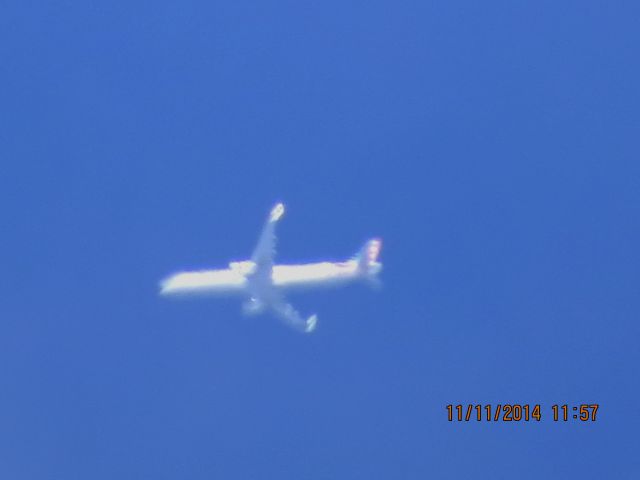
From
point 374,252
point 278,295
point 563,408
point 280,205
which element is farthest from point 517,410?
point 280,205

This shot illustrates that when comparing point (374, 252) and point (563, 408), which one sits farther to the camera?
point (563, 408)

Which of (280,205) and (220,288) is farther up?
(280,205)

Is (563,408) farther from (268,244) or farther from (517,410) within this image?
(268,244)
